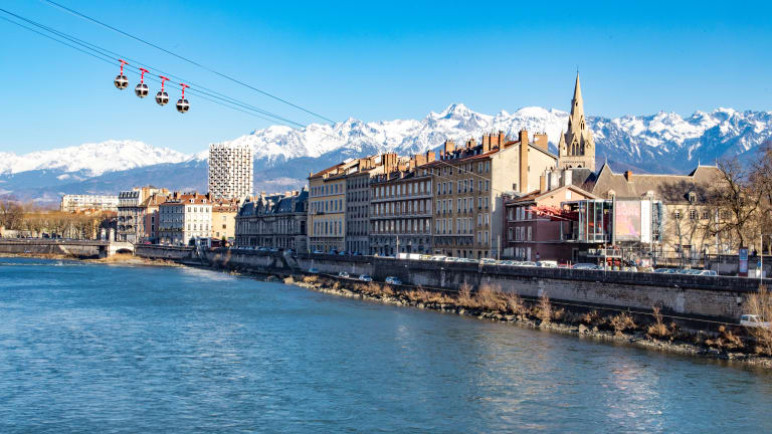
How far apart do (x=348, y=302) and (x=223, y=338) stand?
21088 mm

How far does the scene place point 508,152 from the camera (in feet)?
265

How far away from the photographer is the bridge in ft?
482

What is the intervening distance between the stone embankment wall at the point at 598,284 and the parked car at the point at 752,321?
1177 millimetres

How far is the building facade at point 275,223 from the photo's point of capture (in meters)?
127

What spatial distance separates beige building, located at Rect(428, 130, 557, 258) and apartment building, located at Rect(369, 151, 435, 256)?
2186 millimetres

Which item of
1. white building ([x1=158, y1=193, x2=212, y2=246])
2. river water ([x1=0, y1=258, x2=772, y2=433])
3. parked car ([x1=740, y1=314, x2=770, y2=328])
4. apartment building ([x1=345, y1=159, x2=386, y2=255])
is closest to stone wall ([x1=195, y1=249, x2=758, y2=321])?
parked car ([x1=740, y1=314, x2=770, y2=328])

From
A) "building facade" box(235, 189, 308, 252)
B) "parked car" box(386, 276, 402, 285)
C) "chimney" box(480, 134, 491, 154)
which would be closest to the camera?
"parked car" box(386, 276, 402, 285)

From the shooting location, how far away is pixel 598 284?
48.6 metres

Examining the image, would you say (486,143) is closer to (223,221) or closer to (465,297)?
(465,297)

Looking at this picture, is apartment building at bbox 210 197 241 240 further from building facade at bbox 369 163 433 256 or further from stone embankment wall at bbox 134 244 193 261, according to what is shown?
building facade at bbox 369 163 433 256

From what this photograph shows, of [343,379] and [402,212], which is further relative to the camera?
[402,212]

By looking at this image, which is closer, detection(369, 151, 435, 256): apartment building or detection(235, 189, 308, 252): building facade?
detection(369, 151, 435, 256): apartment building

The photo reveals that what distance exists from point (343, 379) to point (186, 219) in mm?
139577

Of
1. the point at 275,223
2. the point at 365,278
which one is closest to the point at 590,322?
the point at 365,278
